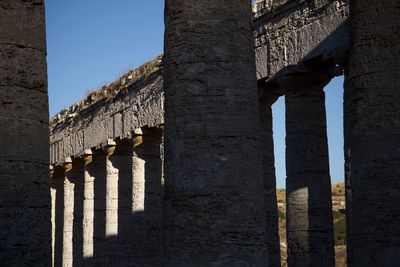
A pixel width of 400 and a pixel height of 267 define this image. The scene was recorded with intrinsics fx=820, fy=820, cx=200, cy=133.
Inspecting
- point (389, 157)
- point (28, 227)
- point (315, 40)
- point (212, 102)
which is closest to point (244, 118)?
Result: point (212, 102)

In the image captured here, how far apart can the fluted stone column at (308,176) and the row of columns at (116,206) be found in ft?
25.7

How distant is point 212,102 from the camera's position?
36.0 ft

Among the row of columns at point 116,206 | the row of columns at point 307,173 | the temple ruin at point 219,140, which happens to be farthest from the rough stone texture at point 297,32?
the row of columns at point 116,206

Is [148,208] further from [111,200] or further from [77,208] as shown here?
[77,208]

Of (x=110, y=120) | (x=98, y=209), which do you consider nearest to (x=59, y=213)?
(x=98, y=209)

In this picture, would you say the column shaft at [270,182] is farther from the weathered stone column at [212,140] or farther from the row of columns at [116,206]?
the weathered stone column at [212,140]

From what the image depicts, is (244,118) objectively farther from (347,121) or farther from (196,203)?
(347,121)

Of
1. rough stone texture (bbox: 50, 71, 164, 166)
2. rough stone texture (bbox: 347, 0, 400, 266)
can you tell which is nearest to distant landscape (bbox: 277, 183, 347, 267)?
rough stone texture (bbox: 50, 71, 164, 166)

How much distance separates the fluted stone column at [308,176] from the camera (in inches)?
763

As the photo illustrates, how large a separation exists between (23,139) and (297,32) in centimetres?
996

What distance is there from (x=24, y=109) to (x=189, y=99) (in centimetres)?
266

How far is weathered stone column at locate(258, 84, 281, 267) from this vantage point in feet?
68.8

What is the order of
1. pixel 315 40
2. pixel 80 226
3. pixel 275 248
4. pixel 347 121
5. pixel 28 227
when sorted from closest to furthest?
pixel 28 227 → pixel 347 121 → pixel 315 40 → pixel 275 248 → pixel 80 226

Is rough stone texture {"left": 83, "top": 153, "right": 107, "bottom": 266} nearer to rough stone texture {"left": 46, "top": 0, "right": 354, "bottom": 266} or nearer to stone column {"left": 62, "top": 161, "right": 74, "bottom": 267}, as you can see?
rough stone texture {"left": 46, "top": 0, "right": 354, "bottom": 266}
